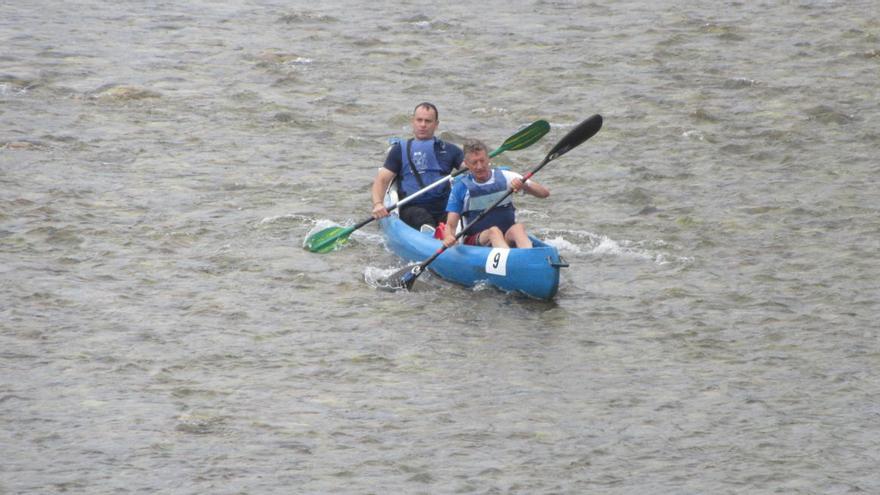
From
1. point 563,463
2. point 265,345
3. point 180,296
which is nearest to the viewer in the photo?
point 563,463

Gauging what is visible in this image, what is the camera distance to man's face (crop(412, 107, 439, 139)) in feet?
36.9

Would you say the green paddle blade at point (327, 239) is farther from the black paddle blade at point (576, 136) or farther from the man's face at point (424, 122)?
the black paddle blade at point (576, 136)

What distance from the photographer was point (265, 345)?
9297 millimetres

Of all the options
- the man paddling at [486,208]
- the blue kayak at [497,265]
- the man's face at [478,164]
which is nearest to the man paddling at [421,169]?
the blue kayak at [497,265]

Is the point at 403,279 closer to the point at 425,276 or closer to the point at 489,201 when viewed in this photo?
the point at 425,276

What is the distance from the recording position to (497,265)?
1009 centimetres

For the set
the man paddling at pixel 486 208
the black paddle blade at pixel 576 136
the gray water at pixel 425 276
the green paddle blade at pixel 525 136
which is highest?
the black paddle blade at pixel 576 136

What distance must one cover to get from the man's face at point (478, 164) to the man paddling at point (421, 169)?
99cm

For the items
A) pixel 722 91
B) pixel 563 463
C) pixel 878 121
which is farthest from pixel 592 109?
pixel 563 463

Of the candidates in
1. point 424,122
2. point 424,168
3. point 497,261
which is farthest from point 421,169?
point 497,261

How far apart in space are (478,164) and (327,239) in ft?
5.33

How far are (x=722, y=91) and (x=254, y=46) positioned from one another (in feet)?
18.6

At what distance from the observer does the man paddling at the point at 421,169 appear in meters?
11.4

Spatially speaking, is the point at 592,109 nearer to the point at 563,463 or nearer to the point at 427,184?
the point at 427,184
